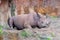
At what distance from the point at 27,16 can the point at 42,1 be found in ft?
20.1

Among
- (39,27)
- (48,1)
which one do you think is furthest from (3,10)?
(48,1)

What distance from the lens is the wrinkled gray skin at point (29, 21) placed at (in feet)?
28.1

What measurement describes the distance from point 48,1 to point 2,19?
6316 mm

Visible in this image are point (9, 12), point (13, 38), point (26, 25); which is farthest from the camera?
point (9, 12)

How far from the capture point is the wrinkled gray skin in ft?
28.1

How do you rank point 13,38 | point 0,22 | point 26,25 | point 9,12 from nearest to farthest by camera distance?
point 13,38 → point 26,25 → point 0,22 → point 9,12

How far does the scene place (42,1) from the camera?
14719mm

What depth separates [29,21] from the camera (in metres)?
8.57

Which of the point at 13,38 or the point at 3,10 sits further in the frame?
the point at 3,10

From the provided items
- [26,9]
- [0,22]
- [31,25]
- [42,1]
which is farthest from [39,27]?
[42,1]

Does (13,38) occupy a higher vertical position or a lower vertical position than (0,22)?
higher

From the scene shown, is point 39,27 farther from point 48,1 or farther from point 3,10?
point 48,1

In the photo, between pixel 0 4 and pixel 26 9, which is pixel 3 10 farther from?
pixel 26 9

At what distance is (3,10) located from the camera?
9391 millimetres
